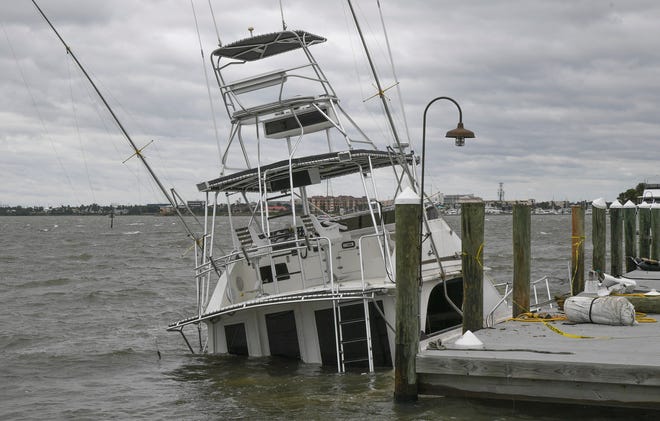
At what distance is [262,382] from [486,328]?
159 inches

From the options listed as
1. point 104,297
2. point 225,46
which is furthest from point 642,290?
point 104,297

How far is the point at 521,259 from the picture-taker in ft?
44.4

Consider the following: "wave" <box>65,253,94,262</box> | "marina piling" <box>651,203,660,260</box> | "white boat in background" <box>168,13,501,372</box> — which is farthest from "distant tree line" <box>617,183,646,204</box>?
"white boat in background" <box>168,13,501,372</box>

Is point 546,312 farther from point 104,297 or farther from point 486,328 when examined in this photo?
point 104,297

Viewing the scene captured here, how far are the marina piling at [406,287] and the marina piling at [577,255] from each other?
6.98 meters

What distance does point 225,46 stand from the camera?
15305 mm

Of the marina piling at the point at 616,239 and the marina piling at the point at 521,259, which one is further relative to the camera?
the marina piling at the point at 616,239

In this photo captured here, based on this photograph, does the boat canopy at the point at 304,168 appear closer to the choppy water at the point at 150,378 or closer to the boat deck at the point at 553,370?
the choppy water at the point at 150,378

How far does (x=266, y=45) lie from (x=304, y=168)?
114 inches

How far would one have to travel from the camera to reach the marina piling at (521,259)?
1338 centimetres

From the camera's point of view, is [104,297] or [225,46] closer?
[225,46]

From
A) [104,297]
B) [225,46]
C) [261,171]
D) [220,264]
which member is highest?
[225,46]

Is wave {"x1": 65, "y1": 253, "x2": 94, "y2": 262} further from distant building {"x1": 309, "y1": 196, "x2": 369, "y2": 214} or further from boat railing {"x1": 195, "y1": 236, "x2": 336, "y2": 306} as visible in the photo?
boat railing {"x1": 195, "y1": 236, "x2": 336, "y2": 306}

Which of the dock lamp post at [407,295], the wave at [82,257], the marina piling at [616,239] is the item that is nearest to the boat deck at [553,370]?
the dock lamp post at [407,295]
